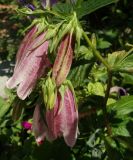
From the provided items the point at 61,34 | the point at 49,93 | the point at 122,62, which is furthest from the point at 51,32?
the point at 122,62

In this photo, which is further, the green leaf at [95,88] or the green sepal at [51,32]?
the green leaf at [95,88]

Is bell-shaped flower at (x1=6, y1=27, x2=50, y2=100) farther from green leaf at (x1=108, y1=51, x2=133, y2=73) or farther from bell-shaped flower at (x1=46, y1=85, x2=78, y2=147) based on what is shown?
green leaf at (x1=108, y1=51, x2=133, y2=73)

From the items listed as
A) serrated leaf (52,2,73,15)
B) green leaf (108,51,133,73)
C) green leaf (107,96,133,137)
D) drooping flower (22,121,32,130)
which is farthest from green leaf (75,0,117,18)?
drooping flower (22,121,32,130)

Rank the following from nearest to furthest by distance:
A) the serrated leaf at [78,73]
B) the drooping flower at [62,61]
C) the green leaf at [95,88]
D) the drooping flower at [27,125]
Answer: the drooping flower at [62,61], the serrated leaf at [78,73], the green leaf at [95,88], the drooping flower at [27,125]

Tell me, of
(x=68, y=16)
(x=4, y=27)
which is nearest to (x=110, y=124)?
(x=68, y=16)

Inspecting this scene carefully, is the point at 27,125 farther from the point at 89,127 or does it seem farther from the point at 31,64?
the point at 31,64

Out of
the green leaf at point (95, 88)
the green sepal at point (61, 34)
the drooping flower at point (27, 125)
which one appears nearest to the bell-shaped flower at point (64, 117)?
the green sepal at point (61, 34)

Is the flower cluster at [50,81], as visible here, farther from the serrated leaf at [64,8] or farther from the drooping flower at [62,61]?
the serrated leaf at [64,8]

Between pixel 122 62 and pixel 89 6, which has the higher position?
pixel 89 6
